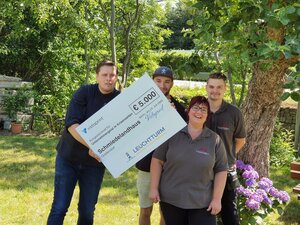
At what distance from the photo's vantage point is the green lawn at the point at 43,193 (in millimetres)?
5133

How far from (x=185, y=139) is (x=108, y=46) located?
6506 millimetres

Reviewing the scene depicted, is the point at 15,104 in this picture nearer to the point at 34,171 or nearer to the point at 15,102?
the point at 15,102

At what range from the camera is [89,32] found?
835cm

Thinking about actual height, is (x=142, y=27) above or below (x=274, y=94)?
above

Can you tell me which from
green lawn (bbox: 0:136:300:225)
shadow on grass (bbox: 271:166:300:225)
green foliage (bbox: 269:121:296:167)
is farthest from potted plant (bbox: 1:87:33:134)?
shadow on grass (bbox: 271:166:300:225)

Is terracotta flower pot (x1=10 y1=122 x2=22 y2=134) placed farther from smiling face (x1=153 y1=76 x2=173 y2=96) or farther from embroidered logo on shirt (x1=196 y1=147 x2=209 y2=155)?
embroidered logo on shirt (x1=196 y1=147 x2=209 y2=155)

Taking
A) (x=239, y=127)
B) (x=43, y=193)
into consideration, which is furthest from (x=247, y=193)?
(x=43, y=193)

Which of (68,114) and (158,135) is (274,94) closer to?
(158,135)

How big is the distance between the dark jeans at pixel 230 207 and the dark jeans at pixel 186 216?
0.50 metres

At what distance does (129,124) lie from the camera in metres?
3.29

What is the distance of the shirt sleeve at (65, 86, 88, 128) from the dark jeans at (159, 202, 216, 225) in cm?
90

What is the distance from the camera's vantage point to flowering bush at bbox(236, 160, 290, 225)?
3.99 metres

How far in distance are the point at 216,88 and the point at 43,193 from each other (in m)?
3.30

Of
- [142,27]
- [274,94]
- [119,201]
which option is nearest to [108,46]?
[142,27]
